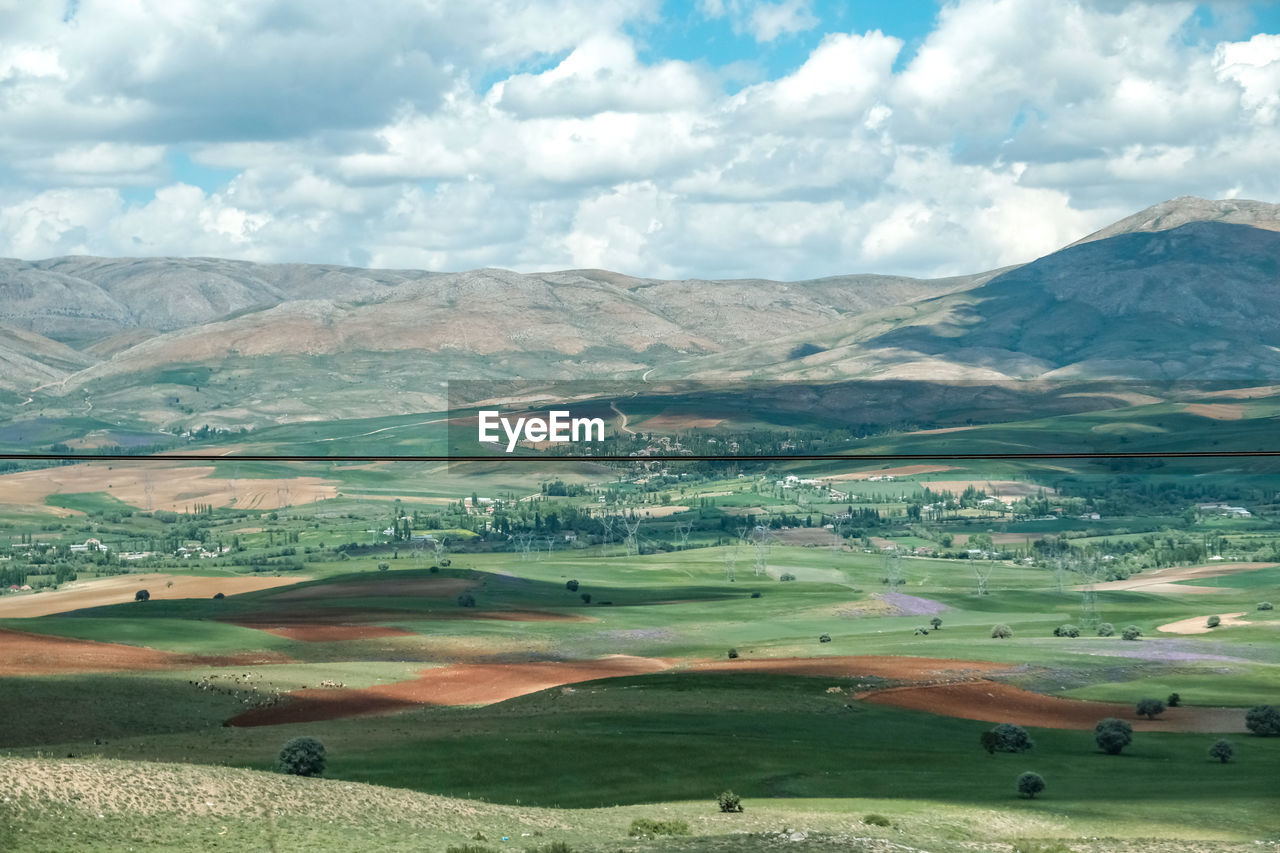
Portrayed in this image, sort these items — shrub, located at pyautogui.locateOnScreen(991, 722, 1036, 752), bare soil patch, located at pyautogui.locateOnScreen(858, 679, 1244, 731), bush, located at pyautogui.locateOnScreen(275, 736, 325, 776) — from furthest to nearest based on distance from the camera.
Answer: bare soil patch, located at pyautogui.locateOnScreen(858, 679, 1244, 731) < shrub, located at pyautogui.locateOnScreen(991, 722, 1036, 752) < bush, located at pyautogui.locateOnScreen(275, 736, 325, 776)

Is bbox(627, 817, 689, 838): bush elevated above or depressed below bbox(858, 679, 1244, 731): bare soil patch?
above

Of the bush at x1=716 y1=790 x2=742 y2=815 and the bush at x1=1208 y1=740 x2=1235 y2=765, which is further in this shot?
the bush at x1=1208 y1=740 x2=1235 y2=765

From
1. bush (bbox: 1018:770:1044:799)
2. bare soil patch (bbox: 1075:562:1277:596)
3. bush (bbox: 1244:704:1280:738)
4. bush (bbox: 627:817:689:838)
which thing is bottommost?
bare soil patch (bbox: 1075:562:1277:596)

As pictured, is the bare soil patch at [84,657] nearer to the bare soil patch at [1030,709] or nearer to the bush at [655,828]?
the bare soil patch at [1030,709]

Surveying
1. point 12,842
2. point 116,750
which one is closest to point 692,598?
point 116,750

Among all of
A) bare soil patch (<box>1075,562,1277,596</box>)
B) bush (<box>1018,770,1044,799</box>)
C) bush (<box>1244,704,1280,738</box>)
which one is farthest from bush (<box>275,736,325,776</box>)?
bare soil patch (<box>1075,562,1277,596</box>)

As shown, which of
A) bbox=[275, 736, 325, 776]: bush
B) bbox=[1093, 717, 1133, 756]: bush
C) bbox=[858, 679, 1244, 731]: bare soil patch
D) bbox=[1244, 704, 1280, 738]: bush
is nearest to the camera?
bbox=[275, 736, 325, 776]: bush

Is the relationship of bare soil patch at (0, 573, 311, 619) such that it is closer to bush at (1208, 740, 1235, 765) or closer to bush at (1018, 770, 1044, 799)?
bush at (1208, 740, 1235, 765)
